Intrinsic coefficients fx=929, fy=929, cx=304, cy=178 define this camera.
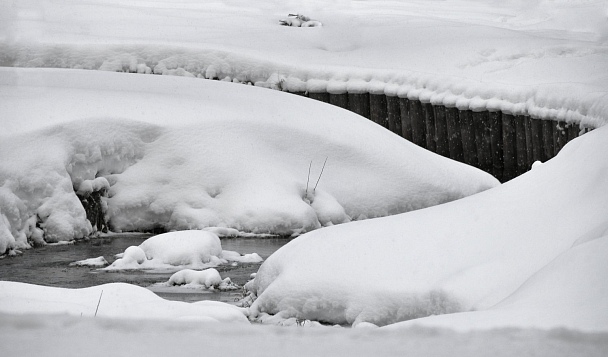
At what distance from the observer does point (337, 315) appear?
504cm

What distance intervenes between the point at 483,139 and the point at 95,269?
19.6ft

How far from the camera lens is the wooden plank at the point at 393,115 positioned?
12031 millimetres

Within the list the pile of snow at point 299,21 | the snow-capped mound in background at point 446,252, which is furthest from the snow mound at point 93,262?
the pile of snow at point 299,21

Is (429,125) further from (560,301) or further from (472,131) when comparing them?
(560,301)

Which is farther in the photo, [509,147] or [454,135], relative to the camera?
[454,135]

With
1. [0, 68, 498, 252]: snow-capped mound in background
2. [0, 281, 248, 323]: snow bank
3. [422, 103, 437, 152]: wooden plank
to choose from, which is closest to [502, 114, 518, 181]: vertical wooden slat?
[422, 103, 437, 152]: wooden plank

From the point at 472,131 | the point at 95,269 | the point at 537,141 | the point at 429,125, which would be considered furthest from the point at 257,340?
the point at 429,125

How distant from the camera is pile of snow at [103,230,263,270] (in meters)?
7.14

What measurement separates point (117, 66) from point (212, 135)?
3.43m

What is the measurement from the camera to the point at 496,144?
1137cm

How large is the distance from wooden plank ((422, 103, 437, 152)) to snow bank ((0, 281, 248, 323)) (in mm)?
7409

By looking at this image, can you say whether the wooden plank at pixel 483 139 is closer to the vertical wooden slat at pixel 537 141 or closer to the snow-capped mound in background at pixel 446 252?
the vertical wooden slat at pixel 537 141

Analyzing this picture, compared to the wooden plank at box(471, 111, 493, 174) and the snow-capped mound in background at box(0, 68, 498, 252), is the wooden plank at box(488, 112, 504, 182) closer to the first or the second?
the wooden plank at box(471, 111, 493, 174)

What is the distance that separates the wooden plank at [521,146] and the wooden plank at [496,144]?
228 mm
